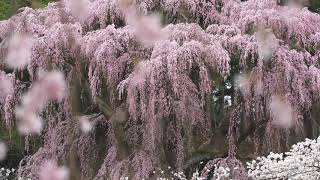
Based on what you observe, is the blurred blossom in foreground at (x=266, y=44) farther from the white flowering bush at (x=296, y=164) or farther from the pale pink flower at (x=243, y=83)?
the white flowering bush at (x=296, y=164)

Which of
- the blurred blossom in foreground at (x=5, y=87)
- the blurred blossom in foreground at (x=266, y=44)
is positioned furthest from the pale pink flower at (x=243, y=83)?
the blurred blossom in foreground at (x=5, y=87)

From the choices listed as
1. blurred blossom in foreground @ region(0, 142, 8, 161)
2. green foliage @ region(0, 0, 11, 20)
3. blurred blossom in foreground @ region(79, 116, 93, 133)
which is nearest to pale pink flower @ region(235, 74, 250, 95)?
blurred blossom in foreground @ region(79, 116, 93, 133)

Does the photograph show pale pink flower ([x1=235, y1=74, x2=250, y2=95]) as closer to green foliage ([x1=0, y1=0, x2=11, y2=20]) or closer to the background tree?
the background tree

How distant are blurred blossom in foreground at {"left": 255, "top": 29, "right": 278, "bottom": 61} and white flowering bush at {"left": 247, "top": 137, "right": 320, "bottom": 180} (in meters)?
1.02

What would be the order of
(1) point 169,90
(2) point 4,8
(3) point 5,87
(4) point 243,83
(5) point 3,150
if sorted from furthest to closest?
(2) point 4,8 → (5) point 3,150 → (3) point 5,87 → (4) point 243,83 → (1) point 169,90

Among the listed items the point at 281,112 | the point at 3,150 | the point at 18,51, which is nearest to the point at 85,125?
the point at 18,51

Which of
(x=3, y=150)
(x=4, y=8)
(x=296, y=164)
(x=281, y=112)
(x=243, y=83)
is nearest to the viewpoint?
(x=296, y=164)

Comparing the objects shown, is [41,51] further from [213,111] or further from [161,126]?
[213,111]

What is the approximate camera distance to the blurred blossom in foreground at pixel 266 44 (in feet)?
17.3

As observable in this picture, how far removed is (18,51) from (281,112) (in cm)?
278

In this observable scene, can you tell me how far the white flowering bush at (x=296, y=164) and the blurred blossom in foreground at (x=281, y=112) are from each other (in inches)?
15.0

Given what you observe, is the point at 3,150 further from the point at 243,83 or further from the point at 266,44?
the point at 266,44

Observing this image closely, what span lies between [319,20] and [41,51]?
123 inches

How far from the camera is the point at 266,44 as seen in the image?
533 cm
